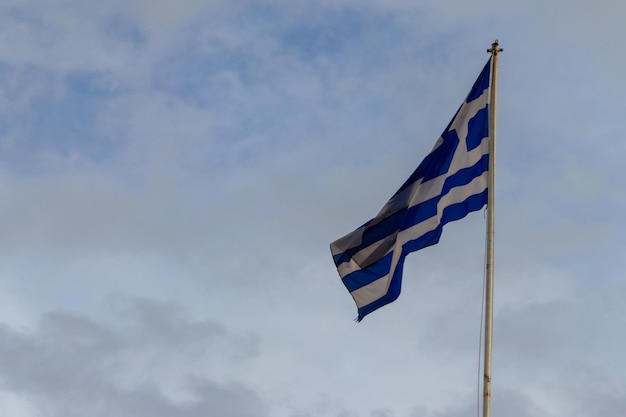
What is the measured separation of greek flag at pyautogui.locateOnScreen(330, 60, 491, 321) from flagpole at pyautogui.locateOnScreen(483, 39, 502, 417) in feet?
1.81

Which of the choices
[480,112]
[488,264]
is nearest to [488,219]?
[488,264]

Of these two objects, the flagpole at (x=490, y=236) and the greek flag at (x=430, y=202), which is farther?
the greek flag at (x=430, y=202)

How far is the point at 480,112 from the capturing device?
3606 cm

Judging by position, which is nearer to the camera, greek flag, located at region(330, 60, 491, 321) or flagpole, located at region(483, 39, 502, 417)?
flagpole, located at region(483, 39, 502, 417)

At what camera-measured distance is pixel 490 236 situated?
3369cm

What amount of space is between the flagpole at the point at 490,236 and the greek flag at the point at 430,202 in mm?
551

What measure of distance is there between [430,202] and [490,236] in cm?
296

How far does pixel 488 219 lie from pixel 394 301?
418 cm

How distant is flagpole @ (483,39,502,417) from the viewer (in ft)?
106

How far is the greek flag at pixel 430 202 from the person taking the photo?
35688mm

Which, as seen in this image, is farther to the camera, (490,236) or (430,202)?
(430,202)

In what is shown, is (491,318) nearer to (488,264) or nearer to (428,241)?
(488,264)

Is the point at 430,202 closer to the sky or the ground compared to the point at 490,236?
closer to the sky

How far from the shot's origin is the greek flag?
35.7 m
